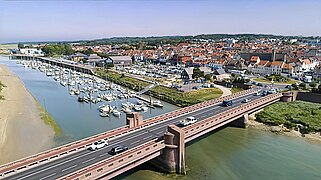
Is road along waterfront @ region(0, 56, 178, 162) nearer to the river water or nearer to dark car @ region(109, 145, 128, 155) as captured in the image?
the river water

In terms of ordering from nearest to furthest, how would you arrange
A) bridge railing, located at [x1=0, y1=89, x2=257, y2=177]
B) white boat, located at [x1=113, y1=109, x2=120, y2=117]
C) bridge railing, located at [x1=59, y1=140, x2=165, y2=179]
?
bridge railing, located at [x1=59, y1=140, x2=165, y2=179] → bridge railing, located at [x1=0, y1=89, x2=257, y2=177] → white boat, located at [x1=113, y1=109, x2=120, y2=117]

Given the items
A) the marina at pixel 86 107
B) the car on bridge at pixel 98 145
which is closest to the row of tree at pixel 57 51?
the marina at pixel 86 107

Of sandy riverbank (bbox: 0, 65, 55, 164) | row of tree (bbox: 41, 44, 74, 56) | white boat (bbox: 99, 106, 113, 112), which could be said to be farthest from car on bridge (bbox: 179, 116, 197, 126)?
row of tree (bbox: 41, 44, 74, 56)

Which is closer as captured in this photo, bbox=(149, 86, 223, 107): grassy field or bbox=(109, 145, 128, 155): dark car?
bbox=(109, 145, 128, 155): dark car

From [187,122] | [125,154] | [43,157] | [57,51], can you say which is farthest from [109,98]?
[57,51]

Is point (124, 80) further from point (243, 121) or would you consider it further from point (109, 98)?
point (243, 121)

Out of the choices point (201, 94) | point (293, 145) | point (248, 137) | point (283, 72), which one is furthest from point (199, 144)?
point (283, 72)
